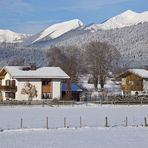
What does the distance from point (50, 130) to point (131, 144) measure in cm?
981

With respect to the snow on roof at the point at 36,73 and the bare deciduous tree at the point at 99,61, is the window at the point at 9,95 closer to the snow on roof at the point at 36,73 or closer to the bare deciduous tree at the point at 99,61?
the snow on roof at the point at 36,73

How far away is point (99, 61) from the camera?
131m

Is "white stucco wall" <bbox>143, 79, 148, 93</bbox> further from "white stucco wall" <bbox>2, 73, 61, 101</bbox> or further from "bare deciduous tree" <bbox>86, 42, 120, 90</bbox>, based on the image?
"bare deciduous tree" <bbox>86, 42, 120, 90</bbox>

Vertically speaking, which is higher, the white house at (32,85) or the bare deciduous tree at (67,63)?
the bare deciduous tree at (67,63)

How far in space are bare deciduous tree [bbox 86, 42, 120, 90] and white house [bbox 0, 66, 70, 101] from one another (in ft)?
109

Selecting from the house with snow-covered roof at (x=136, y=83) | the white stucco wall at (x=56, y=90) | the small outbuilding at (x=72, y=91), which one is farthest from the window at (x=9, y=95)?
the house with snow-covered roof at (x=136, y=83)

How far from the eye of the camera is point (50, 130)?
122ft

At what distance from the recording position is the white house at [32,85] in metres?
88.2

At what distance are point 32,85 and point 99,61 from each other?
149 ft

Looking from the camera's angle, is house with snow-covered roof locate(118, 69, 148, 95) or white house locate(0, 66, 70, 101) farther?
house with snow-covered roof locate(118, 69, 148, 95)

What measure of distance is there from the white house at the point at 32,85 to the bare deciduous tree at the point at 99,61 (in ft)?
109

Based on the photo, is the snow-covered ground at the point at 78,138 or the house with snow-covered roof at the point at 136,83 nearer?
the snow-covered ground at the point at 78,138

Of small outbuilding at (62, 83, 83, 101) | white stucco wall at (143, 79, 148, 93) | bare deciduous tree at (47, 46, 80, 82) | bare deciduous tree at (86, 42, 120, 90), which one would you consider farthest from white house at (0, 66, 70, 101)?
bare deciduous tree at (86, 42, 120, 90)

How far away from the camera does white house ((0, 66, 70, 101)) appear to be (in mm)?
88188
